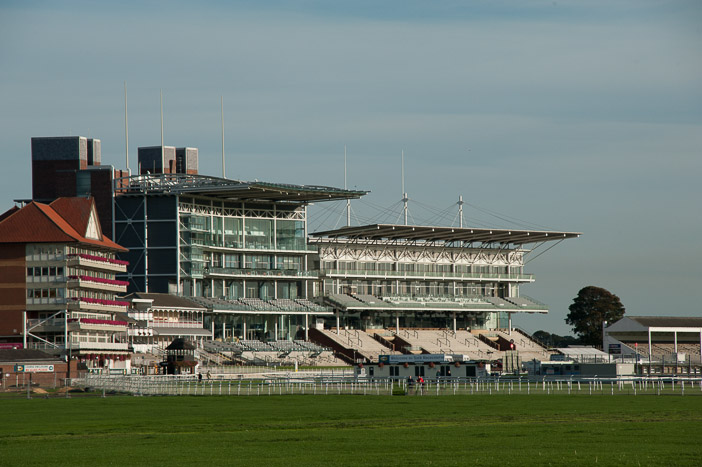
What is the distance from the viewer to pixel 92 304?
10781 cm

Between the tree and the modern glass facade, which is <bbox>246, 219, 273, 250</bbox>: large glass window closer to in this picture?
the modern glass facade

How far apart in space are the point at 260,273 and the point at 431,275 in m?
28.9

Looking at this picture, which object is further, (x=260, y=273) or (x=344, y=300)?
(x=344, y=300)

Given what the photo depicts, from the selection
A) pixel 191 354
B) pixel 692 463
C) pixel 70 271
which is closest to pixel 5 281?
pixel 70 271

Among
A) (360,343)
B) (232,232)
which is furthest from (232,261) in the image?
(360,343)

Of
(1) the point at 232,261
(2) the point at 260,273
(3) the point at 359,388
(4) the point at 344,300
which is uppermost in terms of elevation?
(1) the point at 232,261

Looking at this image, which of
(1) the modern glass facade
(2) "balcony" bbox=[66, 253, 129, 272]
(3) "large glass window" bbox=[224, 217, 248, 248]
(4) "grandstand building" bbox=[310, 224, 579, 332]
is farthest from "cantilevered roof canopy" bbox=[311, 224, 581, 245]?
(2) "balcony" bbox=[66, 253, 129, 272]

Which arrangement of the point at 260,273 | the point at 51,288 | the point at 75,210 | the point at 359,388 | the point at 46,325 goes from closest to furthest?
the point at 359,388 < the point at 46,325 < the point at 51,288 < the point at 75,210 < the point at 260,273

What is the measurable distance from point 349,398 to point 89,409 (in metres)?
16.4

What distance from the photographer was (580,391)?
7138 cm

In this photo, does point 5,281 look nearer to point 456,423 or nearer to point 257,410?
point 257,410

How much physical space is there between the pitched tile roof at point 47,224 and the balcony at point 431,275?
42.9 metres

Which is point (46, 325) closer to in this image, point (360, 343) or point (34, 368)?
point (34, 368)

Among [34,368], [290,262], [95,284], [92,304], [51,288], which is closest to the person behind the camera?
[34,368]
